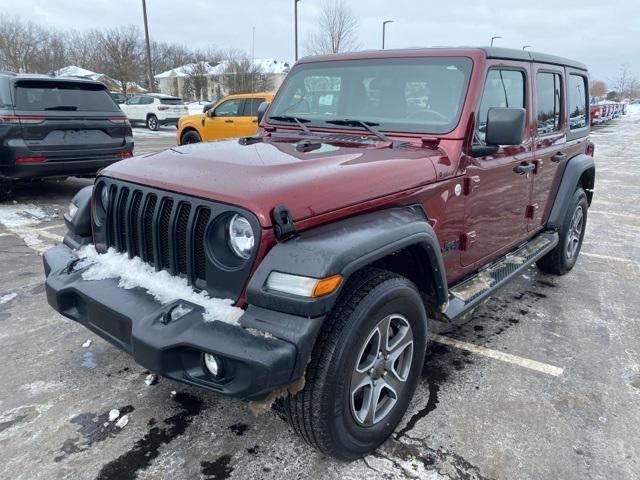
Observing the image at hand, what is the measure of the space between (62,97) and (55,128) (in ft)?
1.76

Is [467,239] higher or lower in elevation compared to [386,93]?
lower

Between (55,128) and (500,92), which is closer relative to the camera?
(500,92)

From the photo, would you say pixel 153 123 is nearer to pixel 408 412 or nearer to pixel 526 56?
pixel 526 56

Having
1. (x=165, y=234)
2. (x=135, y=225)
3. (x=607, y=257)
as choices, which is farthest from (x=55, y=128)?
(x=607, y=257)

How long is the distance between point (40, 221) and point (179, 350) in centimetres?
563

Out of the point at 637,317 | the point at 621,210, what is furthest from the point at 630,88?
the point at 637,317

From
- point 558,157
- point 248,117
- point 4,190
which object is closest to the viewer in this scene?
point 558,157

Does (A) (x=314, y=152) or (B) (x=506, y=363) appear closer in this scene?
(A) (x=314, y=152)

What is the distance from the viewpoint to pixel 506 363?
337cm

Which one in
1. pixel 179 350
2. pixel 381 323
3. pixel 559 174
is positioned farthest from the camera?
pixel 559 174

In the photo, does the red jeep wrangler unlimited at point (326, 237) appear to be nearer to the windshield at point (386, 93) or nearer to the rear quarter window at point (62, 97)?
the windshield at point (386, 93)

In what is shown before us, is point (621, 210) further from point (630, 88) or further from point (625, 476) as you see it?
point (630, 88)

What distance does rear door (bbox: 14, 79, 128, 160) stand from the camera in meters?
6.92

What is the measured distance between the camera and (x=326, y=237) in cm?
210
